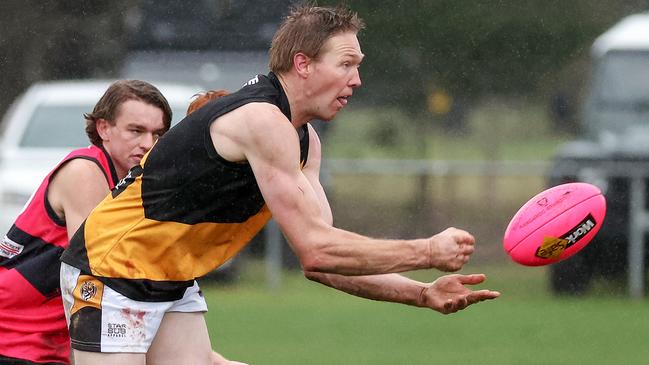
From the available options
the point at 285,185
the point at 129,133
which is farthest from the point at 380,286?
the point at 129,133

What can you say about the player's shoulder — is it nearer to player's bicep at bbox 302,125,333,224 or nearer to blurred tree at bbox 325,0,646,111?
player's bicep at bbox 302,125,333,224

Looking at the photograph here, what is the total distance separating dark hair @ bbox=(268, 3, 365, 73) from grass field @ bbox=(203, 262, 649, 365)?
4.02 m

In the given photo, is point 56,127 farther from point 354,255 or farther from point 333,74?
point 354,255

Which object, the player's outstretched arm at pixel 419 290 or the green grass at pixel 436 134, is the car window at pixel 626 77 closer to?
the green grass at pixel 436 134

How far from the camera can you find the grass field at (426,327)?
812 cm

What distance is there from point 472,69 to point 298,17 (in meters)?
7.55

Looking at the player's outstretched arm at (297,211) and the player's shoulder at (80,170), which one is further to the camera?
the player's shoulder at (80,170)

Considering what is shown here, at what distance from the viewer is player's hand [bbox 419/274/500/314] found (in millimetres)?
3900

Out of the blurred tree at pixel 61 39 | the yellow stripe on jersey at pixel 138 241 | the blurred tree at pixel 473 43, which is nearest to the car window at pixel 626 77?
the blurred tree at pixel 473 43

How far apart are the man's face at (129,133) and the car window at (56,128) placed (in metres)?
5.32

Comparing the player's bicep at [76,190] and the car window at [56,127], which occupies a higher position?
the car window at [56,127]

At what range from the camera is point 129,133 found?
4379mm

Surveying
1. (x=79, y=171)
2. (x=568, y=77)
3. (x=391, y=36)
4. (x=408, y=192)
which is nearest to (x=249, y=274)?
(x=408, y=192)

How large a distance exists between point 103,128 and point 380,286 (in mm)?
1046
